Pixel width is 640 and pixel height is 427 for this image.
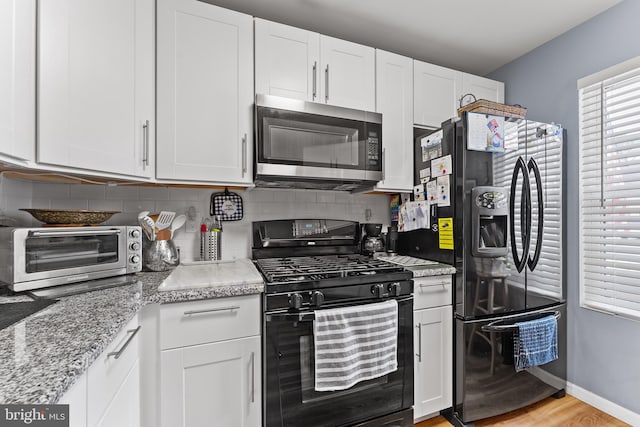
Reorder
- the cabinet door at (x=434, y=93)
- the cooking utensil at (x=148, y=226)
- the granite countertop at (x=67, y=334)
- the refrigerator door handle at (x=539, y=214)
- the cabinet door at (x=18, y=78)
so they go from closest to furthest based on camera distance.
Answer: the granite countertop at (x=67, y=334) < the cabinet door at (x=18, y=78) < the cooking utensil at (x=148, y=226) < the refrigerator door handle at (x=539, y=214) < the cabinet door at (x=434, y=93)

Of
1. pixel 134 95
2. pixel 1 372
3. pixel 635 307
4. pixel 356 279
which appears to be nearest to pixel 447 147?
pixel 356 279

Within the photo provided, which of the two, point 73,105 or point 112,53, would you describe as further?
point 112,53

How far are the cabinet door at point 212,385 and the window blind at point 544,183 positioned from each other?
1616 mm

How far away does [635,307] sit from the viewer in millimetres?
1758

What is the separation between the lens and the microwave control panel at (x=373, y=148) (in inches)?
77.5

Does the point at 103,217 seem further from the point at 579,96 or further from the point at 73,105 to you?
the point at 579,96

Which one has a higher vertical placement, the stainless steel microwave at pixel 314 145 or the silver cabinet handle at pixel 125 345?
the stainless steel microwave at pixel 314 145

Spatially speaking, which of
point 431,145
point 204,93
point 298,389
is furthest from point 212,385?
point 431,145

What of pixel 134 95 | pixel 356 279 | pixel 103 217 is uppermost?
A: pixel 134 95

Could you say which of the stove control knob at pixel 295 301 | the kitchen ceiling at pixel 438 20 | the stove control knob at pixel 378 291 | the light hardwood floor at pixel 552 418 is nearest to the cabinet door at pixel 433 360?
the light hardwood floor at pixel 552 418

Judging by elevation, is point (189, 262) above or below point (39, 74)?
below

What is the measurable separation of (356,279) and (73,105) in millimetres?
1473

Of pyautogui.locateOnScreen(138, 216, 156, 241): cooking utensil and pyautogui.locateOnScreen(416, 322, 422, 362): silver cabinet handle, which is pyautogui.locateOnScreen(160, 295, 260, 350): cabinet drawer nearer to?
pyautogui.locateOnScreen(138, 216, 156, 241): cooking utensil

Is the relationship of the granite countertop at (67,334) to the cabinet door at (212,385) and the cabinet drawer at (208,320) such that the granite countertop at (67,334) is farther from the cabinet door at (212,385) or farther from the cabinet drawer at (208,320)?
the cabinet door at (212,385)
